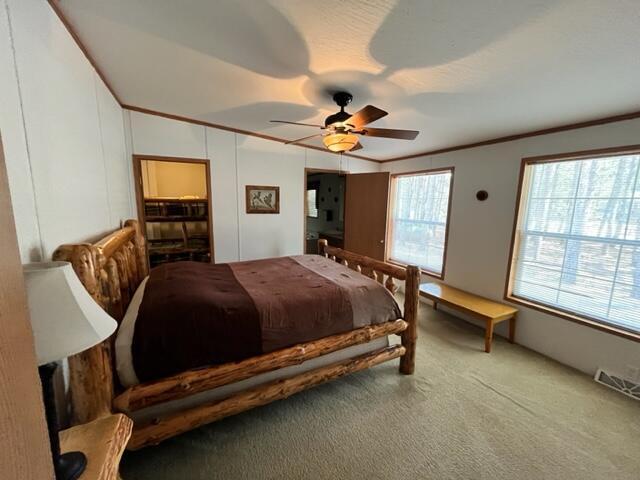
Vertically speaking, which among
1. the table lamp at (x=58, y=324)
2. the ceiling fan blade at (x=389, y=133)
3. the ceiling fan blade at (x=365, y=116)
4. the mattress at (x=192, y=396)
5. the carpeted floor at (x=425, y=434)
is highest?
the ceiling fan blade at (x=365, y=116)

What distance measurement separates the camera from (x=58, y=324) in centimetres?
75

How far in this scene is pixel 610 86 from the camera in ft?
5.97

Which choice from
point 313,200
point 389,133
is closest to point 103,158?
point 389,133

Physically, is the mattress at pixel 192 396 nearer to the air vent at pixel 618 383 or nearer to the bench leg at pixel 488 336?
the bench leg at pixel 488 336

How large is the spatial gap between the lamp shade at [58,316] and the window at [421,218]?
3930 mm

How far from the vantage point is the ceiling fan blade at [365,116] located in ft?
6.10

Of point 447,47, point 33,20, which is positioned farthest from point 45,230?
point 447,47

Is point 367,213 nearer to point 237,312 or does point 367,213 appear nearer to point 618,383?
point 237,312

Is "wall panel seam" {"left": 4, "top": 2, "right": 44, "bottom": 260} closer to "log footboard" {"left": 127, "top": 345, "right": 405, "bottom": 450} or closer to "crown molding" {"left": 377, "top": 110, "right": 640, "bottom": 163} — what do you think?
"log footboard" {"left": 127, "top": 345, "right": 405, "bottom": 450}

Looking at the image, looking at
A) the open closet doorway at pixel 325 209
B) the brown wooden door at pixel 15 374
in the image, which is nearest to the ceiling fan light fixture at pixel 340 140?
the brown wooden door at pixel 15 374

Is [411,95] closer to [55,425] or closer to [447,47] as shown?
[447,47]

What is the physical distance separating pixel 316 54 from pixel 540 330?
3.40 metres

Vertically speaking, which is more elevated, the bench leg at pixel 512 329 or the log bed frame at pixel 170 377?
the log bed frame at pixel 170 377

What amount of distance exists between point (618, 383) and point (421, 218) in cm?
272
